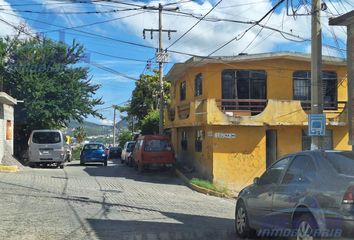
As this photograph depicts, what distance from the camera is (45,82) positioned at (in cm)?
3394

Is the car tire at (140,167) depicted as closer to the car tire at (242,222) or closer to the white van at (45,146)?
the white van at (45,146)

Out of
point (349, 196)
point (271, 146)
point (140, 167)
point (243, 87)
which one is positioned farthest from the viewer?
point (140, 167)

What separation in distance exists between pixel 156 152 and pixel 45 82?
1184cm

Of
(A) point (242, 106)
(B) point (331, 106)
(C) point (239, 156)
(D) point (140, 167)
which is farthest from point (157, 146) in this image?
(B) point (331, 106)

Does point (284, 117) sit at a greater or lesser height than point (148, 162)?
greater

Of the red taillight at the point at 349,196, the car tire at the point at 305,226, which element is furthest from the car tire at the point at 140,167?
the red taillight at the point at 349,196

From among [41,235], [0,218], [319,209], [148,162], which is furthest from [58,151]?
[319,209]

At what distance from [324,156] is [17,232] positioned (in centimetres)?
558

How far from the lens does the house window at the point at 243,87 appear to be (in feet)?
83.4

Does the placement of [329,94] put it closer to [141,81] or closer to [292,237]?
[292,237]

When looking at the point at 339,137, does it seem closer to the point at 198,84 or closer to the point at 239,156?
the point at 239,156

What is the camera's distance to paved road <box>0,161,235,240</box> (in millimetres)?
9984

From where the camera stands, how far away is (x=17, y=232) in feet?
31.8

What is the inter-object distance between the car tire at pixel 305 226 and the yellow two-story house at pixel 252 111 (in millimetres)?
14617
